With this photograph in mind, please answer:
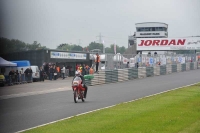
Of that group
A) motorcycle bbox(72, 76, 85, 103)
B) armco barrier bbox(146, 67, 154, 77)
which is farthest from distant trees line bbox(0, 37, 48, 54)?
armco barrier bbox(146, 67, 154, 77)

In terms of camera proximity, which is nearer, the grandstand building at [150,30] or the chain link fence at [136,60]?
the chain link fence at [136,60]

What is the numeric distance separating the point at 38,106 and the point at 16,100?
3843 mm

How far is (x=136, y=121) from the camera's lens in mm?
11477

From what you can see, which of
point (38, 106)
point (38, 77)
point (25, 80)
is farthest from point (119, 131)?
point (38, 77)

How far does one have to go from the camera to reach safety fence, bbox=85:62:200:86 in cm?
3230

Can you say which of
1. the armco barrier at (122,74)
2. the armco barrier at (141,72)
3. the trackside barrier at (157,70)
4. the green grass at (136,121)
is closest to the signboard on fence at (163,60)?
the trackside barrier at (157,70)

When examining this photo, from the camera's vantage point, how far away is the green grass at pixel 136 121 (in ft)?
33.4

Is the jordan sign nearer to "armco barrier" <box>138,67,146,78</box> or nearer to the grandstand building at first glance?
the grandstand building

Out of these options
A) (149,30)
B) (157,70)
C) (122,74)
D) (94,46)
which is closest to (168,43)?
(94,46)

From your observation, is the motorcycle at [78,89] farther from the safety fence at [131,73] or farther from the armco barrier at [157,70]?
the armco barrier at [157,70]

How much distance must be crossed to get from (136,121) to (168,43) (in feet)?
214

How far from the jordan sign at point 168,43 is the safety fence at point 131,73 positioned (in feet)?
56.7

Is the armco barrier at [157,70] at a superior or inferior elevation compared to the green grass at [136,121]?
superior

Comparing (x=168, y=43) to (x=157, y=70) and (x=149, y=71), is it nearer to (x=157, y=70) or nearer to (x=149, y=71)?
(x=157, y=70)
